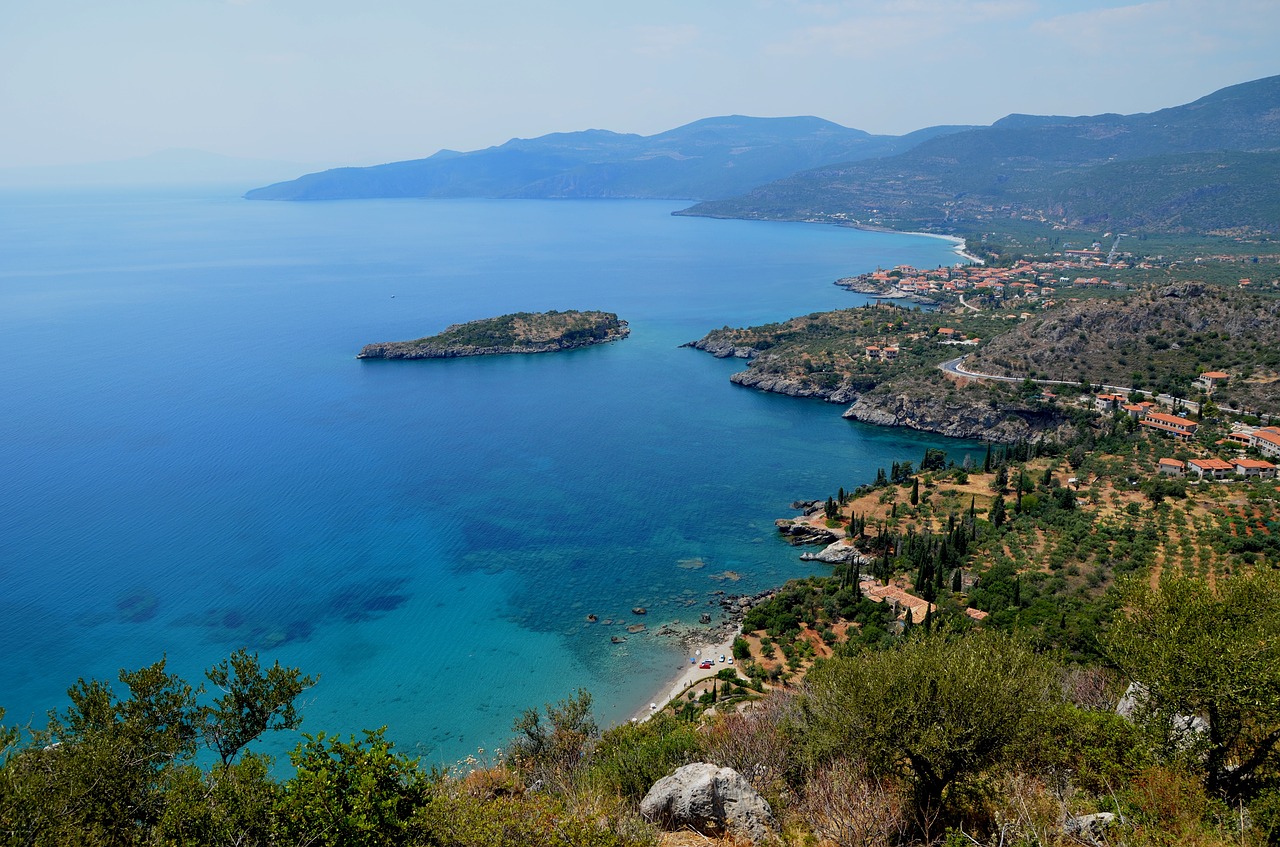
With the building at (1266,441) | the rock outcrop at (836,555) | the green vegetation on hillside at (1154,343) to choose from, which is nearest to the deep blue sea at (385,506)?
the rock outcrop at (836,555)

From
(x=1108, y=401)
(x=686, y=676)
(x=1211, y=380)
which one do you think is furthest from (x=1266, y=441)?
(x=686, y=676)

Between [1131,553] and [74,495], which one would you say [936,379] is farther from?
[74,495]

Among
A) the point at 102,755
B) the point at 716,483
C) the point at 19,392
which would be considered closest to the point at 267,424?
the point at 19,392

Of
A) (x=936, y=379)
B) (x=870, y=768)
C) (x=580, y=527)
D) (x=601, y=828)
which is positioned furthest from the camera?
(x=936, y=379)

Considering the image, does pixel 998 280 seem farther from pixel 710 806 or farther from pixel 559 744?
pixel 710 806

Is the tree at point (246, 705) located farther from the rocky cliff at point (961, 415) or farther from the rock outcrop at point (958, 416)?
the rock outcrop at point (958, 416)

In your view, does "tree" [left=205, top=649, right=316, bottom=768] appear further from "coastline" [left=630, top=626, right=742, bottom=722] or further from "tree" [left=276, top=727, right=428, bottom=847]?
"coastline" [left=630, top=626, right=742, bottom=722]
